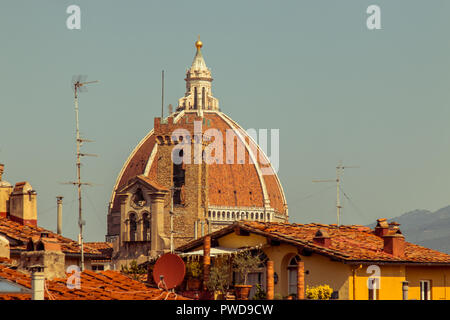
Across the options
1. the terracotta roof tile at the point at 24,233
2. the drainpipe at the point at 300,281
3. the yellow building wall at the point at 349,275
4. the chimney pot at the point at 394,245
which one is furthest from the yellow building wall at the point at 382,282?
the terracotta roof tile at the point at 24,233

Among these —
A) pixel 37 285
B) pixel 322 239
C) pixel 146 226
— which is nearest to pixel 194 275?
pixel 322 239

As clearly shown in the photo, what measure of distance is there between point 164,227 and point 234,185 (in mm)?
64058

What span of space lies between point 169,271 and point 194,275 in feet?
16.7

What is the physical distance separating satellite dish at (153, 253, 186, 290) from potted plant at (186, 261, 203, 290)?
4762 millimetres

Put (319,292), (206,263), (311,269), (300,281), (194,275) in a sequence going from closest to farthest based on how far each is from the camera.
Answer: (300,281)
(319,292)
(311,269)
(206,263)
(194,275)

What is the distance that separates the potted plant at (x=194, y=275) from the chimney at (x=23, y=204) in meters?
6.80

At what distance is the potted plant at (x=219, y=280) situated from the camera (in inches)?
1261

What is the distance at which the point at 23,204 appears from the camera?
122 feet

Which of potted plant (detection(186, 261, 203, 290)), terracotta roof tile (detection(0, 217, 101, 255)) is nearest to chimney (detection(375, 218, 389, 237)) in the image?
potted plant (detection(186, 261, 203, 290))

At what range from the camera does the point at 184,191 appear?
9856 cm

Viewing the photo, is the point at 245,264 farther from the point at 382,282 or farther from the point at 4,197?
the point at 4,197

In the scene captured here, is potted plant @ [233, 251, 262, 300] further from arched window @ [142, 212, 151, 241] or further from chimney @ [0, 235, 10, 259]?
arched window @ [142, 212, 151, 241]
